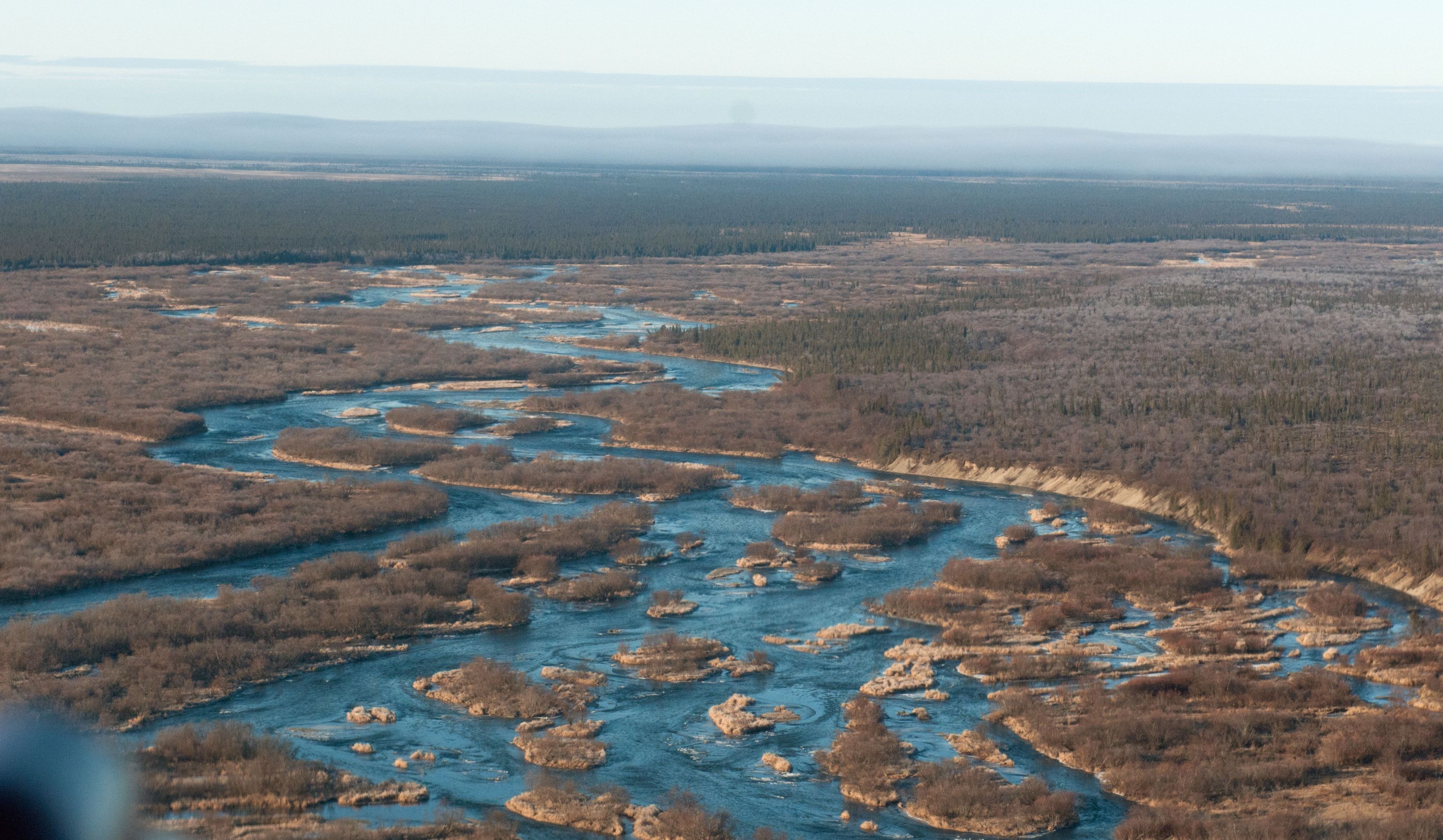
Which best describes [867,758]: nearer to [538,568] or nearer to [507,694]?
[507,694]

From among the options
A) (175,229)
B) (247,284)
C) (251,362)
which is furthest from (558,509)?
(175,229)

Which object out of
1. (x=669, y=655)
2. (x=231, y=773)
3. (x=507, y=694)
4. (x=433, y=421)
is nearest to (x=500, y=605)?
(x=669, y=655)

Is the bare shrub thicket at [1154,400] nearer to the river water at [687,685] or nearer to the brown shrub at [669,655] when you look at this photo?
the river water at [687,685]

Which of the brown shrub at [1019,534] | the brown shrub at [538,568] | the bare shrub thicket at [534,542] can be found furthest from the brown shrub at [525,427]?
the brown shrub at [1019,534]

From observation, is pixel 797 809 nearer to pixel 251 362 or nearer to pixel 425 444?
pixel 425 444

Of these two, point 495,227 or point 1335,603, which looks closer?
point 1335,603

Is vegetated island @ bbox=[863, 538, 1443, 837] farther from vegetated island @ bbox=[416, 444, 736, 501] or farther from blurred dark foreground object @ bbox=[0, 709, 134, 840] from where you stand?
blurred dark foreground object @ bbox=[0, 709, 134, 840]
